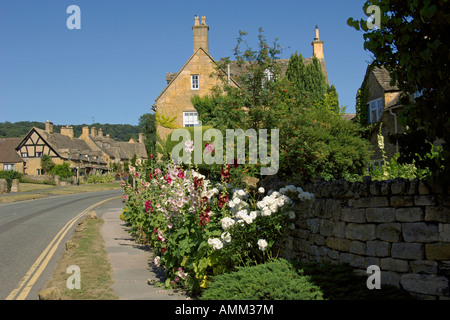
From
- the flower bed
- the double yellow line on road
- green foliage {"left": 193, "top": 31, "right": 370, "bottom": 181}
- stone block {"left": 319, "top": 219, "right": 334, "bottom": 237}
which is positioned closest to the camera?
stone block {"left": 319, "top": 219, "right": 334, "bottom": 237}

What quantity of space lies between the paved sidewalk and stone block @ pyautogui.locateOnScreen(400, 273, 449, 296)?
3.56 meters

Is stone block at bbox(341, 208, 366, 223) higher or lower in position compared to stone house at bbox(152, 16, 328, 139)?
lower

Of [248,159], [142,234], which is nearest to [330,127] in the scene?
[248,159]

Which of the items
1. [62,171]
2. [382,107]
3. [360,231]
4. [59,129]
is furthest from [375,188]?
[59,129]

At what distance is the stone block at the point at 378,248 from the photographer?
523 cm

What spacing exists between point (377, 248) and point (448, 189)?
3.90ft

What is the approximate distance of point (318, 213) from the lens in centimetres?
652

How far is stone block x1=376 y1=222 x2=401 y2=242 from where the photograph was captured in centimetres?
513

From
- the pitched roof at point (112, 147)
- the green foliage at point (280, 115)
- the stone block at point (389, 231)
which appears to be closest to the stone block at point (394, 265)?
the stone block at point (389, 231)

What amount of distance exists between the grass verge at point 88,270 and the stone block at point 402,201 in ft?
14.9

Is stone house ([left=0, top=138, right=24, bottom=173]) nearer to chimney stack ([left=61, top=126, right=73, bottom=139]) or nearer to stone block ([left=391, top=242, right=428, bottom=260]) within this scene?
chimney stack ([left=61, top=126, right=73, bottom=139])

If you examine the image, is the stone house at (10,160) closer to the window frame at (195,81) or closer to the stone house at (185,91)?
the stone house at (185,91)

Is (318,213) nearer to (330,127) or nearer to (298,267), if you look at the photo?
(298,267)

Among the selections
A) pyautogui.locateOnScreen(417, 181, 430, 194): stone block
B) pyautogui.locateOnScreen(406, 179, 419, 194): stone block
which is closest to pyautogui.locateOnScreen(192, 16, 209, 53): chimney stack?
pyautogui.locateOnScreen(406, 179, 419, 194): stone block
